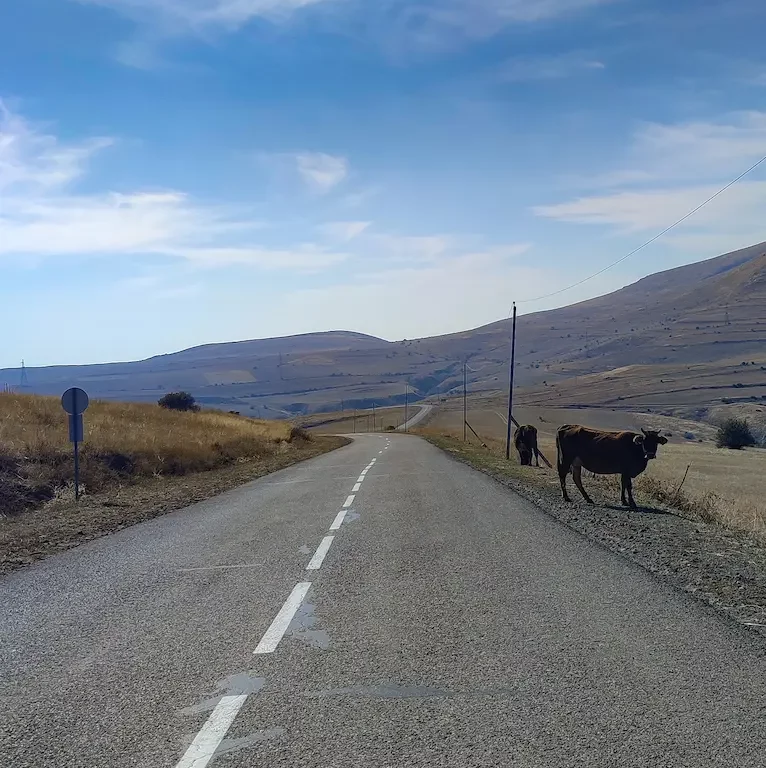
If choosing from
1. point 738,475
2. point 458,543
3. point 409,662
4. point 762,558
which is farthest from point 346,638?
point 738,475

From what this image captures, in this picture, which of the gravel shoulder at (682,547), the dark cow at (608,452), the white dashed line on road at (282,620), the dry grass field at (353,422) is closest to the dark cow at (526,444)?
the gravel shoulder at (682,547)

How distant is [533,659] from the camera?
5.65 meters

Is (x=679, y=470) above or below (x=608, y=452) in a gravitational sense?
below

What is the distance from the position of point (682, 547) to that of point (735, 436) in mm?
70256

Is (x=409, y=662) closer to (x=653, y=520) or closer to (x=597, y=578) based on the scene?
(x=597, y=578)

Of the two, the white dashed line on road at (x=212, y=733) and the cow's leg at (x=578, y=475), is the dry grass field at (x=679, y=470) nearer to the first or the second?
the cow's leg at (x=578, y=475)

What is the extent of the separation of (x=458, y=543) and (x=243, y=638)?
4601 millimetres

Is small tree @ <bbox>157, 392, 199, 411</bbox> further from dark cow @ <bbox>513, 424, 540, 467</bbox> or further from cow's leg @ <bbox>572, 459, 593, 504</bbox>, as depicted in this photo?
cow's leg @ <bbox>572, 459, 593, 504</bbox>

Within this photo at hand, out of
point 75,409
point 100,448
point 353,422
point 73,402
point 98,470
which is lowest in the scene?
point 353,422

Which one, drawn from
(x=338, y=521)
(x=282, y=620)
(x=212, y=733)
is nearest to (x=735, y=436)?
(x=338, y=521)

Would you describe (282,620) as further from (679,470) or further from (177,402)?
(177,402)

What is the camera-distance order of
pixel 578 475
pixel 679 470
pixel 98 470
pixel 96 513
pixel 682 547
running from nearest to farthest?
pixel 682 547, pixel 96 513, pixel 578 475, pixel 98 470, pixel 679 470

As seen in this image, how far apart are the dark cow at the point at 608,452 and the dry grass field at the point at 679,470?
99 cm

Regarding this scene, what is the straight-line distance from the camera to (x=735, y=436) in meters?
74.6
